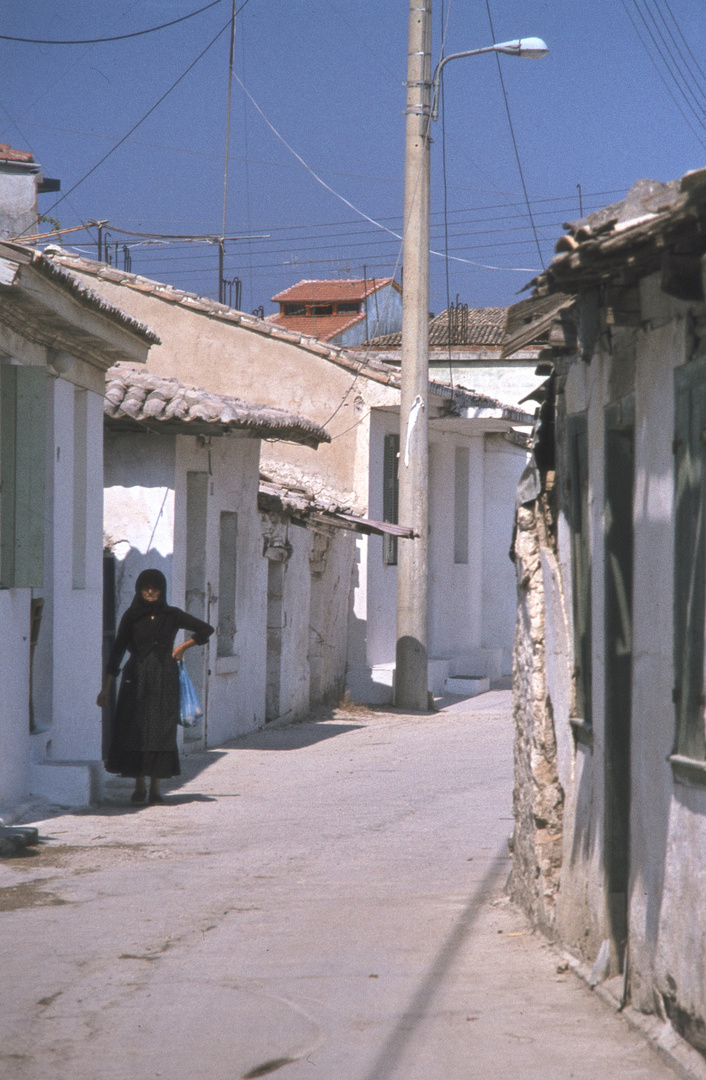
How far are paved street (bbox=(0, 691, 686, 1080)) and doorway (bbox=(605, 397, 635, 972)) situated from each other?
0.53m

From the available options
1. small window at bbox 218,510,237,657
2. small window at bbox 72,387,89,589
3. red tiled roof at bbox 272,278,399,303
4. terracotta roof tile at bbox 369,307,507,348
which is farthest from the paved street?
red tiled roof at bbox 272,278,399,303

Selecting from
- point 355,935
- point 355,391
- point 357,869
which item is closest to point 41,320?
point 357,869

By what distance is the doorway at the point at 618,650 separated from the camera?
17.3 ft

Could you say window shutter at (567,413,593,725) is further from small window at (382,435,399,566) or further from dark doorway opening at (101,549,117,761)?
small window at (382,435,399,566)

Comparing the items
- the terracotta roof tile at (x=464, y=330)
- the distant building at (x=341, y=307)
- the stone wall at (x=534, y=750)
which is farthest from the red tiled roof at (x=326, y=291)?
the stone wall at (x=534, y=750)

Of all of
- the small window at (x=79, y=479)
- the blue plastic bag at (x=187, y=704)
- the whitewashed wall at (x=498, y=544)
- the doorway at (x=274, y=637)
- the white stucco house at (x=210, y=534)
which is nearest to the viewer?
the blue plastic bag at (x=187, y=704)

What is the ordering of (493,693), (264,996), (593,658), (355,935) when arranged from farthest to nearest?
(493,693) < (355,935) < (593,658) < (264,996)

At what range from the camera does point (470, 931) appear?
20.5 ft

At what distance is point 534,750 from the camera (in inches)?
251

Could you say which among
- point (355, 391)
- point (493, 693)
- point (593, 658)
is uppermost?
point (355, 391)

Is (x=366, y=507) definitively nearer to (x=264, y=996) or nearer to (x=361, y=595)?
(x=361, y=595)

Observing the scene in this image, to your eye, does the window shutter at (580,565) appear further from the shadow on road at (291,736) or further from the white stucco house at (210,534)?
the shadow on road at (291,736)

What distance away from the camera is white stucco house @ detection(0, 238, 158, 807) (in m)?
9.09

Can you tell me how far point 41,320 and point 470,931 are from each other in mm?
5445
